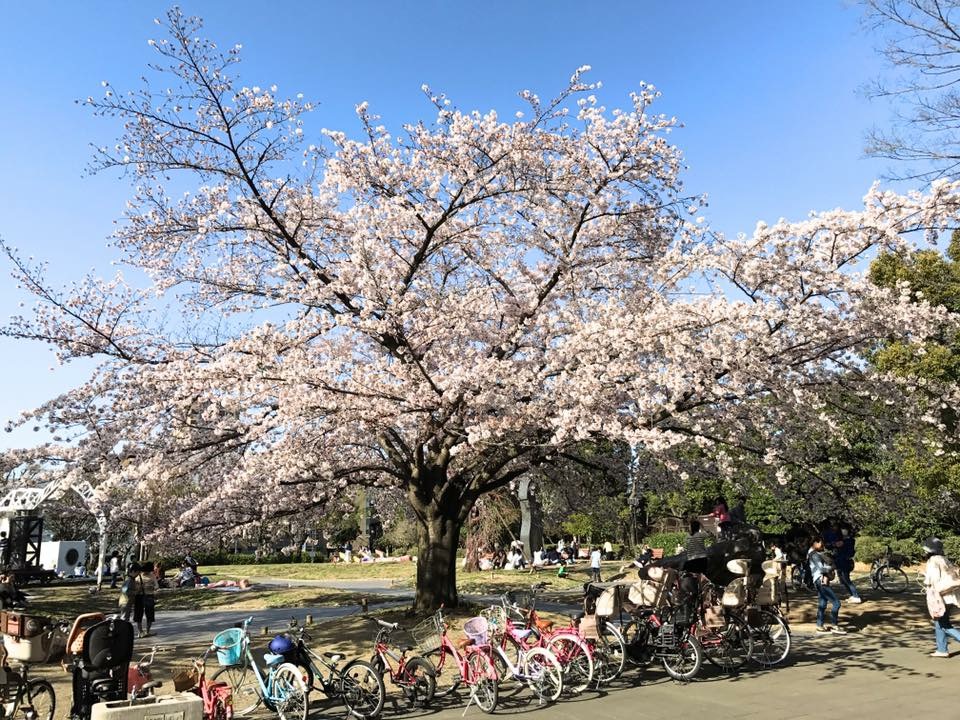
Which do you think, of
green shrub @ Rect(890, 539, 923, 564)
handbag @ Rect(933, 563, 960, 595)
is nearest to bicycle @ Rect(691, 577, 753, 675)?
handbag @ Rect(933, 563, 960, 595)

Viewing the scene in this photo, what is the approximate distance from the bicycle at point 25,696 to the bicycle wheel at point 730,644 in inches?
294

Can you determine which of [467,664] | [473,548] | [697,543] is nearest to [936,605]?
[697,543]

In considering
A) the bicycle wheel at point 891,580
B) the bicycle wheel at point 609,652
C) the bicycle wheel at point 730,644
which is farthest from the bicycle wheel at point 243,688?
the bicycle wheel at point 891,580

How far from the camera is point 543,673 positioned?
7551 mm

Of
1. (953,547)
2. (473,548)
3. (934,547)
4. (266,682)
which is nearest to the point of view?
(266,682)

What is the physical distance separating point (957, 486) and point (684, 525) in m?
29.8

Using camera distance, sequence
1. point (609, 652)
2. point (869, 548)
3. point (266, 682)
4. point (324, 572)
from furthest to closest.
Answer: point (324, 572) < point (869, 548) < point (609, 652) < point (266, 682)

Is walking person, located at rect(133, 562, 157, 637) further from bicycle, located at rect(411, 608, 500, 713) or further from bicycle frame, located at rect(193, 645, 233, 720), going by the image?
bicycle, located at rect(411, 608, 500, 713)

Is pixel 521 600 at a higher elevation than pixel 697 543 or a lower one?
lower

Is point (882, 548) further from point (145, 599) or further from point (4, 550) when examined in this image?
point (4, 550)

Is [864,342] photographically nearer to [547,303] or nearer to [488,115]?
[547,303]

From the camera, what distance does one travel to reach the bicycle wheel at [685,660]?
8.37m

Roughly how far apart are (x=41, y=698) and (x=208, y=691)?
204cm

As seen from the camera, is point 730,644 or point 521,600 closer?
point 730,644
